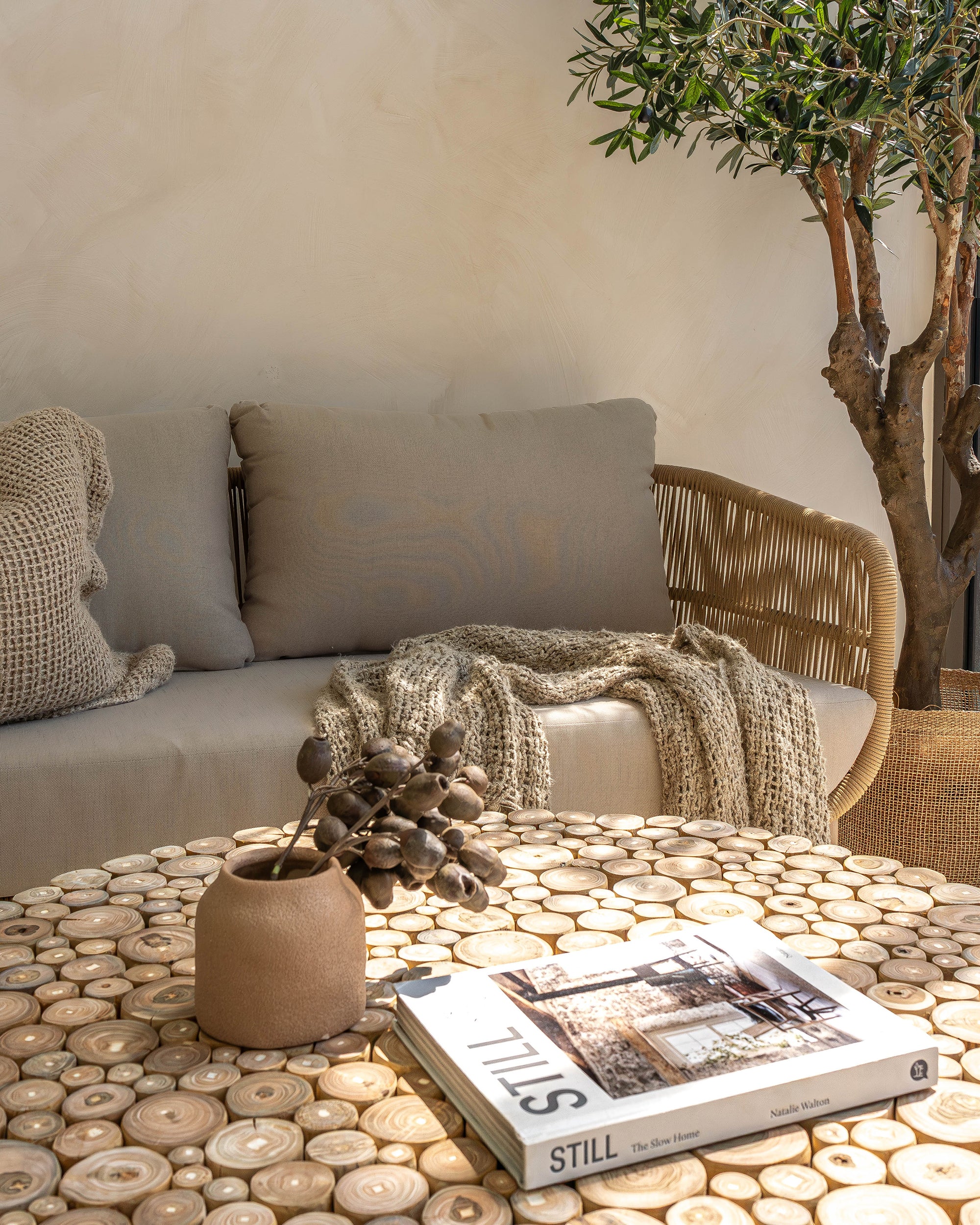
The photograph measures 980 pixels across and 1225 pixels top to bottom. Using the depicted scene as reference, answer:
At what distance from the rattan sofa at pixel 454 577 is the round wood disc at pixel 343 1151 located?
0.87 meters

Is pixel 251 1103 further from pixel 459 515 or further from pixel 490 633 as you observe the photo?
pixel 459 515

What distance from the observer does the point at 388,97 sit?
2195mm

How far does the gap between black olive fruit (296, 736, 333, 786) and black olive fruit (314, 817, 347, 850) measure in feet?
0.09

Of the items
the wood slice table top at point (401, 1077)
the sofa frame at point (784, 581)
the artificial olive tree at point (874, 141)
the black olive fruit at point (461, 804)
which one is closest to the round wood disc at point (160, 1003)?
the wood slice table top at point (401, 1077)

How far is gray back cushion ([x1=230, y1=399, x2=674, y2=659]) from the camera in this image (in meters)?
1.87

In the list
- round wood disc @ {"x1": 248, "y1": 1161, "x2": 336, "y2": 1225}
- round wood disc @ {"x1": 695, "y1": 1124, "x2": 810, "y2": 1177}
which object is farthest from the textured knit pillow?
round wood disc @ {"x1": 695, "y1": 1124, "x2": 810, "y2": 1177}

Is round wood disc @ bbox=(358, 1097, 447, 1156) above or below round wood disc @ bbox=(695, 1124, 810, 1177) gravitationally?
below

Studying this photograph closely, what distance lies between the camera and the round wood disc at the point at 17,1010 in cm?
70

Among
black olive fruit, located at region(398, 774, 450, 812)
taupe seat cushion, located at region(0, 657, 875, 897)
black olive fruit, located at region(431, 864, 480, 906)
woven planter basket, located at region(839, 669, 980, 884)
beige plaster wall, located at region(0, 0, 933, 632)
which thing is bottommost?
woven planter basket, located at region(839, 669, 980, 884)

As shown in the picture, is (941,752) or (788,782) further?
(941,752)

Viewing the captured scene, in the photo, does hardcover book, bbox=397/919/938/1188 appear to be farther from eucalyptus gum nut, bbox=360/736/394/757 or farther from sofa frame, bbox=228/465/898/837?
sofa frame, bbox=228/465/898/837

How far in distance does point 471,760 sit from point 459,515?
0.55m

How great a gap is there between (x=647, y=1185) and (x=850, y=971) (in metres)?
0.28

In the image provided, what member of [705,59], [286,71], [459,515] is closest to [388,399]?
[459,515]
